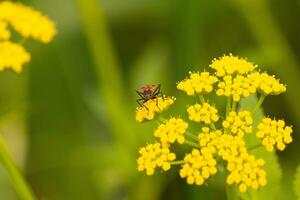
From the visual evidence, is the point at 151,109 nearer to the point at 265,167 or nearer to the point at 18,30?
the point at 265,167

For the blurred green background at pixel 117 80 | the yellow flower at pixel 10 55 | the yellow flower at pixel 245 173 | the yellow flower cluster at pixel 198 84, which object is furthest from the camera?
the blurred green background at pixel 117 80

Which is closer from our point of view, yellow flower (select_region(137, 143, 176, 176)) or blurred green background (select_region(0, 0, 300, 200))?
yellow flower (select_region(137, 143, 176, 176))

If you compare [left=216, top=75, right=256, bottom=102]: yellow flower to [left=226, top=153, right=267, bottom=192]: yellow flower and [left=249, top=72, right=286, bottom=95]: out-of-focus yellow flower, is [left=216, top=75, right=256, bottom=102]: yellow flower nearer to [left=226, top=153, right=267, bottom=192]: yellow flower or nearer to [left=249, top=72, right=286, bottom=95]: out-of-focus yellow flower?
[left=249, top=72, right=286, bottom=95]: out-of-focus yellow flower

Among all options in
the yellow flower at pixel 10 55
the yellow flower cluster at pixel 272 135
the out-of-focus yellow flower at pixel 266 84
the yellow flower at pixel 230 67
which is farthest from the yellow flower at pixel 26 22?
the yellow flower cluster at pixel 272 135

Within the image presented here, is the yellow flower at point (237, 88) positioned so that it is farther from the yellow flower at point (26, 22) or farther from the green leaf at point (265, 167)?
the yellow flower at point (26, 22)

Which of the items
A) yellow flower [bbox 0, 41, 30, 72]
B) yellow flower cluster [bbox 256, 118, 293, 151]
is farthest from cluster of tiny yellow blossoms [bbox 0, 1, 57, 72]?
yellow flower cluster [bbox 256, 118, 293, 151]

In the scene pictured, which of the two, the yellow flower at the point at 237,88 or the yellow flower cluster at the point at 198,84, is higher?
the yellow flower cluster at the point at 198,84

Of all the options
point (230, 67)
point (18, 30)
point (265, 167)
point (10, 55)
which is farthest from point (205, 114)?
point (18, 30)
